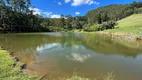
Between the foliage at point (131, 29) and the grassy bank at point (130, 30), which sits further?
the foliage at point (131, 29)

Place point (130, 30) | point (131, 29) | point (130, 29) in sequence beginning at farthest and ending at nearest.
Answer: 1. point (130, 29)
2. point (131, 29)
3. point (130, 30)

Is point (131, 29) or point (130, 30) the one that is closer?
point (130, 30)

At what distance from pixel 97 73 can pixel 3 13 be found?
58395mm

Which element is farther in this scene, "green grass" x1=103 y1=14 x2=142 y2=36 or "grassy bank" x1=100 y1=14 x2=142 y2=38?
"green grass" x1=103 y1=14 x2=142 y2=36

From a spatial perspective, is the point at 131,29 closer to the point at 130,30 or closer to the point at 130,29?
the point at 130,29

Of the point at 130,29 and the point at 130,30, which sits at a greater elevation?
the point at 130,29

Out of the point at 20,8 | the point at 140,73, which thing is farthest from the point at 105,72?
the point at 20,8

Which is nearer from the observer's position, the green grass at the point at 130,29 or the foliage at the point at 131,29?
the foliage at the point at 131,29

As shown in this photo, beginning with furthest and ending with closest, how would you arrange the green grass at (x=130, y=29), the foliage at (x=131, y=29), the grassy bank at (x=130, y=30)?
the green grass at (x=130, y=29) → the foliage at (x=131, y=29) → the grassy bank at (x=130, y=30)

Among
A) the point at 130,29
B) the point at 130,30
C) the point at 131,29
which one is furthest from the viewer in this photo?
the point at 130,29

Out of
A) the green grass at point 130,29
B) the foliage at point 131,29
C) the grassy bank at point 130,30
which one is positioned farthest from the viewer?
the green grass at point 130,29

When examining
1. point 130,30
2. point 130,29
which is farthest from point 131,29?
point 130,30

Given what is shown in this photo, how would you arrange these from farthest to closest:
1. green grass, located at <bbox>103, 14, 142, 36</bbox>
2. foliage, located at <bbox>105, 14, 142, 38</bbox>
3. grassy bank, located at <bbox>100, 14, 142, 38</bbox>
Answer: green grass, located at <bbox>103, 14, 142, 36</bbox>
foliage, located at <bbox>105, 14, 142, 38</bbox>
grassy bank, located at <bbox>100, 14, 142, 38</bbox>

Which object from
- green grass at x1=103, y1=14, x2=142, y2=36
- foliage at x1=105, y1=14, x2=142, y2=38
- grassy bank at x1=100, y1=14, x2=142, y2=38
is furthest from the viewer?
green grass at x1=103, y1=14, x2=142, y2=36
